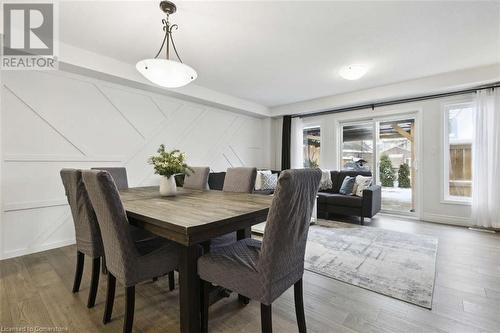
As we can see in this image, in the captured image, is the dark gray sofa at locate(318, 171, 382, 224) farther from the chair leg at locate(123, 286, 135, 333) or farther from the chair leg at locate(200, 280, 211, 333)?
the chair leg at locate(123, 286, 135, 333)

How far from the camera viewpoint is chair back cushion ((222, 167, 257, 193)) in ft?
7.80

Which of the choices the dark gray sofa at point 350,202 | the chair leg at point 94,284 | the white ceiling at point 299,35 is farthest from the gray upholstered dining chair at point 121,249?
the dark gray sofa at point 350,202

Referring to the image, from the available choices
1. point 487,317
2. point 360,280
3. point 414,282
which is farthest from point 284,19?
point 487,317

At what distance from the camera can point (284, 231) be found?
3.70ft

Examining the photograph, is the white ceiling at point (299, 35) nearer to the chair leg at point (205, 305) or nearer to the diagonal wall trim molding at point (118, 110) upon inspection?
the diagonal wall trim molding at point (118, 110)

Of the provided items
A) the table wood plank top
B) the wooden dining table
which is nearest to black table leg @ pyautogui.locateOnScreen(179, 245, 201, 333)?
the wooden dining table

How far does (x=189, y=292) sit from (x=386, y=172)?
15.7 ft

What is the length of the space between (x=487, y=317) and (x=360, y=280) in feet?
2.63

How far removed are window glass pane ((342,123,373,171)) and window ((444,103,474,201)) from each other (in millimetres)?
1255

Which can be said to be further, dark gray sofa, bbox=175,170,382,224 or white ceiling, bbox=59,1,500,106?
dark gray sofa, bbox=175,170,382,224

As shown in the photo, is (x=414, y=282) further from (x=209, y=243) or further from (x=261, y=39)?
(x=261, y=39)

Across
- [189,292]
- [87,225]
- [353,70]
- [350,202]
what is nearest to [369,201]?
[350,202]

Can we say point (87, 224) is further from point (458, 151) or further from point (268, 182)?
point (458, 151)

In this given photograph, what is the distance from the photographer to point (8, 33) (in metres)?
2.36
